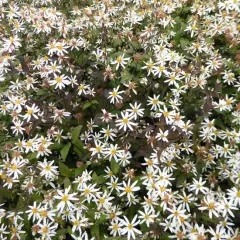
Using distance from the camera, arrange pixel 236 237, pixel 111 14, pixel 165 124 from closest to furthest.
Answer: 1. pixel 236 237
2. pixel 165 124
3. pixel 111 14

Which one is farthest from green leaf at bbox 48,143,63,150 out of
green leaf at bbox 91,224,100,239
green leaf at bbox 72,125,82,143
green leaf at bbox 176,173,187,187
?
green leaf at bbox 176,173,187,187

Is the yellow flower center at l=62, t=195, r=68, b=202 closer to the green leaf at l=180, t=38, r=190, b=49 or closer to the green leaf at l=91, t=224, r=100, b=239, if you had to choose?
the green leaf at l=91, t=224, r=100, b=239

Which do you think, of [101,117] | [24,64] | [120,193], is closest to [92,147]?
[101,117]

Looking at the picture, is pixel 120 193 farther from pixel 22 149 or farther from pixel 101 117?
pixel 22 149

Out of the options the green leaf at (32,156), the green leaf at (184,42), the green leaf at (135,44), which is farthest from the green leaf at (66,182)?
the green leaf at (184,42)

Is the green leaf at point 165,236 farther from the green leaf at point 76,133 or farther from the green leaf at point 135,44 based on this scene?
the green leaf at point 135,44

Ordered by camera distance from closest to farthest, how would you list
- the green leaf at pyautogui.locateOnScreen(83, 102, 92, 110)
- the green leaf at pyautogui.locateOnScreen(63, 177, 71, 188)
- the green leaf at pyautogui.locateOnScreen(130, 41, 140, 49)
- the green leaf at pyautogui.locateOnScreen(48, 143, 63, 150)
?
the green leaf at pyautogui.locateOnScreen(63, 177, 71, 188)
the green leaf at pyautogui.locateOnScreen(48, 143, 63, 150)
the green leaf at pyautogui.locateOnScreen(83, 102, 92, 110)
the green leaf at pyautogui.locateOnScreen(130, 41, 140, 49)

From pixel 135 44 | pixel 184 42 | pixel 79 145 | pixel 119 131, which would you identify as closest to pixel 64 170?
pixel 79 145

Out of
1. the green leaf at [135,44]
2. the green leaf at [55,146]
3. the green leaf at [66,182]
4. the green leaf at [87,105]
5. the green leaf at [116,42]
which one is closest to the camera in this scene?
the green leaf at [66,182]
